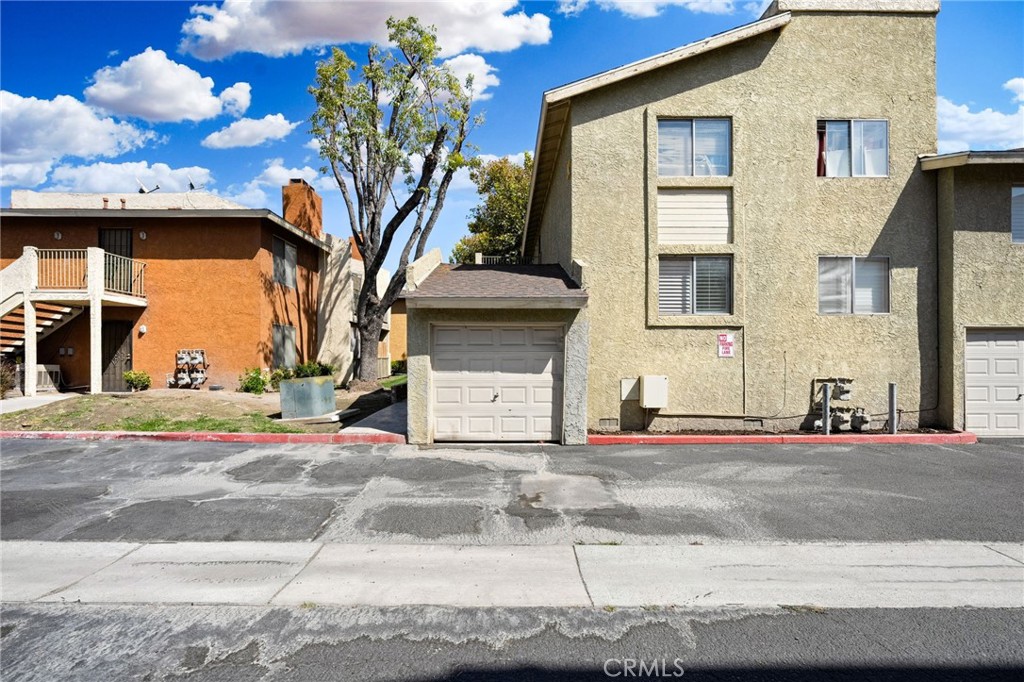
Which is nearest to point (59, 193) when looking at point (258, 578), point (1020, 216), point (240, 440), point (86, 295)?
point (86, 295)

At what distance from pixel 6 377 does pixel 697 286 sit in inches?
745

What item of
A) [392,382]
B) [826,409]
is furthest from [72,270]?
[826,409]

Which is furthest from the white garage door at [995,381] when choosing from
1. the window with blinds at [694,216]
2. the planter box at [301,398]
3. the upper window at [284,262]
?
the upper window at [284,262]

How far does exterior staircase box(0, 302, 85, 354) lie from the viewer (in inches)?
665

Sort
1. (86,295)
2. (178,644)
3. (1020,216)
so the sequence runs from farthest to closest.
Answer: (86,295) → (1020,216) → (178,644)

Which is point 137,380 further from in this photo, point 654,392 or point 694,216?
point 694,216

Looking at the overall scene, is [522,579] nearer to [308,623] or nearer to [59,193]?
[308,623]

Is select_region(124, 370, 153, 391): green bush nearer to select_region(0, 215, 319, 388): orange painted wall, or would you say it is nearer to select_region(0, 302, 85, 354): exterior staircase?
select_region(0, 215, 319, 388): orange painted wall

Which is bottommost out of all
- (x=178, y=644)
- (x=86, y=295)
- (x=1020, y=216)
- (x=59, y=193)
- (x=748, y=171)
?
(x=178, y=644)

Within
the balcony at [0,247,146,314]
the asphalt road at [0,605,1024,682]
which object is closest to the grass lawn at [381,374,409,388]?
the balcony at [0,247,146,314]

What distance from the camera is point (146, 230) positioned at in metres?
18.4

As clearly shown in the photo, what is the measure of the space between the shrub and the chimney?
34.9 ft

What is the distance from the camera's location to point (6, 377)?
619 inches

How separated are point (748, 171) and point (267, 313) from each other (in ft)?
51.2
